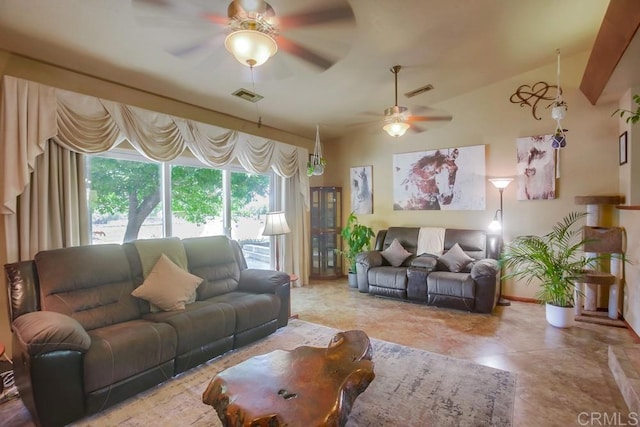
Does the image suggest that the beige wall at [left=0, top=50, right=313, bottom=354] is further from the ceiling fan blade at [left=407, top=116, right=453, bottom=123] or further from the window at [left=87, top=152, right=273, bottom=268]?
the ceiling fan blade at [left=407, top=116, right=453, bottom=123]

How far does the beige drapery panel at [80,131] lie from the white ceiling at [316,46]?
0.34 m

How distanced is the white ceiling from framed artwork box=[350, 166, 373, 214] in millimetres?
1369

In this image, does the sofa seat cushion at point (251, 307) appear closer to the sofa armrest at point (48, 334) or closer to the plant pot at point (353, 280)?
the sofa armrest at point (48, 334)

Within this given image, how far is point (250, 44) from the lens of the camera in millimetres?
1777

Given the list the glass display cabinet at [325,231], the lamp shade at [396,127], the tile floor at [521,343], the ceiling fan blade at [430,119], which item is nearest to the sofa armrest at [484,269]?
the tile floor at [521,343]

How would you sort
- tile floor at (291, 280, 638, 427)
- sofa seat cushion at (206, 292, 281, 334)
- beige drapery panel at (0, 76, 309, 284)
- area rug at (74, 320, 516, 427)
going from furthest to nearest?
sofa seat cushion at (206, 292, 281, 334) → beige drapery panel at (0, 76, 309, 284) → tile floor at (291, 280, 638, 427) → area rug at (74, 320, 516, 427)

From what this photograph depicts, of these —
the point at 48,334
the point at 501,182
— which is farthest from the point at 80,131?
the point at 501,182

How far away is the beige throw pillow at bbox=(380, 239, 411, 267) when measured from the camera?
4.95 metres

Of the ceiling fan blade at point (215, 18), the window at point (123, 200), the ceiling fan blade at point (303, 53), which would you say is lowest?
the window at point (123, 200)

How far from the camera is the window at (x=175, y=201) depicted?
10.9 ft

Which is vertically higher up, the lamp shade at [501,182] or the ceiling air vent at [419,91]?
the ceiling air vent at [419,91]

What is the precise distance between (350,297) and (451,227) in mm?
1997

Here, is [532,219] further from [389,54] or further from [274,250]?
[274,250]

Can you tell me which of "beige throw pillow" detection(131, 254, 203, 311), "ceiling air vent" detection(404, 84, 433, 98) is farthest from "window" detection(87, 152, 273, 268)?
"ceiling air vent" detection(404, 84, 433, 98)
